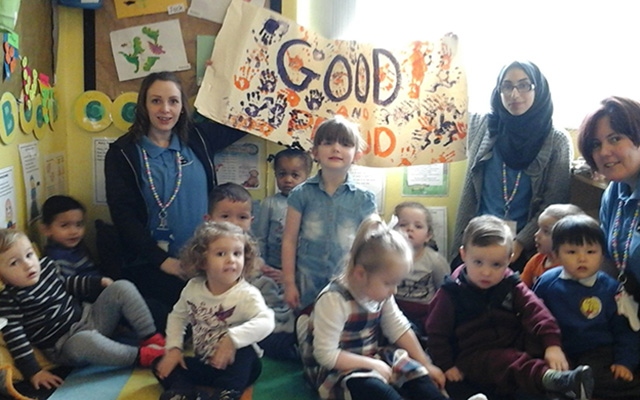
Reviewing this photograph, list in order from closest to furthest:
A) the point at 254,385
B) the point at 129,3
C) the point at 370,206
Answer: the point at 254,385 < the point at 370,206 < the point at 129,3

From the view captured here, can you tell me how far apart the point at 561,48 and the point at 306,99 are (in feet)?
3.52

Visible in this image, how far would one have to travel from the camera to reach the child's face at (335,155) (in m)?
1.99

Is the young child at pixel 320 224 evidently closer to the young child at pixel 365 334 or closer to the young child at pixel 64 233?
the young child at pixel 365 334

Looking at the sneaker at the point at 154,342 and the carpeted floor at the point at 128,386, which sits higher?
the sneaker at the point at 154,342

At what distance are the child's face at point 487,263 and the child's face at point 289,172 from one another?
824mm

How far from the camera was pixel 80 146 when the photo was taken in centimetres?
252

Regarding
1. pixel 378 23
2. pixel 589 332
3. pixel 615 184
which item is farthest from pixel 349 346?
pixel 378 23

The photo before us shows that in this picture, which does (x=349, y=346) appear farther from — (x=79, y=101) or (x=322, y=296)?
(x=79, y=101)

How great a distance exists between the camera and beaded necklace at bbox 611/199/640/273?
1.84 meters

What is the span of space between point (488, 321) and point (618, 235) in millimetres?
497

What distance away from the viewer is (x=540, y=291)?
1896 mm

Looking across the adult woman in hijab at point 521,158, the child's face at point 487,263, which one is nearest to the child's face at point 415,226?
the adult woman in hijab at point 521,158

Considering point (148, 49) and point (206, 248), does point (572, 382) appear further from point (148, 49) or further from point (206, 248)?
point (148, 49)

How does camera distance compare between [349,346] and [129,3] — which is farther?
[129,3]
